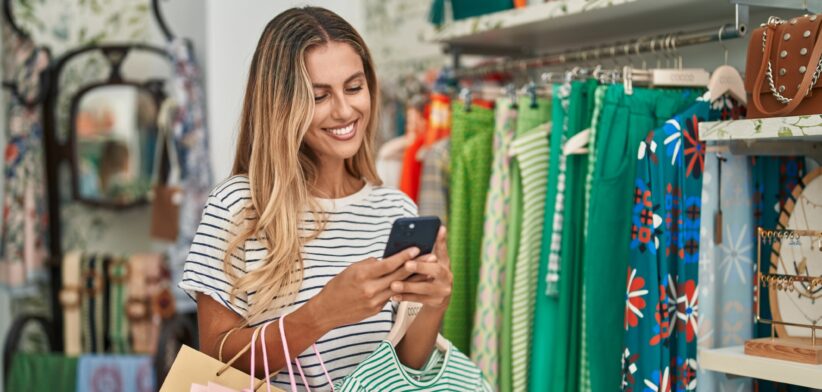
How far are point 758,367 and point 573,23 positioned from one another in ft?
3.54

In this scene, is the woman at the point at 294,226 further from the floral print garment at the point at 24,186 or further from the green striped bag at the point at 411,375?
the floral print garment at the point at 24,186

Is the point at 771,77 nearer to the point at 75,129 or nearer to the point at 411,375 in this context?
the point at 411,375

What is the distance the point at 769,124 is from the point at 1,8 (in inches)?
149

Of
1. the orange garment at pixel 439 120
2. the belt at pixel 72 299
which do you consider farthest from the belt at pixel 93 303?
the orange garment at pixel 439 120

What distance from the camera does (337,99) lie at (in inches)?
67.7

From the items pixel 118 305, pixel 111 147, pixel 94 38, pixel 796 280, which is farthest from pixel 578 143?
pixel 94 38

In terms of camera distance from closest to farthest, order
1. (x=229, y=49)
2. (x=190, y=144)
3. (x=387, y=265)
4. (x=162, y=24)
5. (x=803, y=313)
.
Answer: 1. (x=387, y=265)
2. (x=803, y=313)
3. (x=229, y=49)
4. (x=190, y=144)
5. (x=162, y=24)

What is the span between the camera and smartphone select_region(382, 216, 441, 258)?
4.86ft

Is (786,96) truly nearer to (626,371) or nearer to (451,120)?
(626,371)

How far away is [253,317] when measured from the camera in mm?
1669

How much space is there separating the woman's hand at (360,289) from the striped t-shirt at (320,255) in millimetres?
197

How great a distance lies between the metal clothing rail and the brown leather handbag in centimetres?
24

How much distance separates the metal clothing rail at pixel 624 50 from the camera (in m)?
2.11

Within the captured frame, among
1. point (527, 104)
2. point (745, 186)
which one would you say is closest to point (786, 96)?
point (745, 186)
